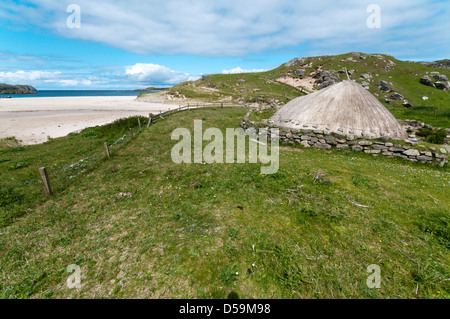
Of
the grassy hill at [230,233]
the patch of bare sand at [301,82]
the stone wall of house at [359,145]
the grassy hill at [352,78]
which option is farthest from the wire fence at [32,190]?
the patch of bare sand at [301,82]

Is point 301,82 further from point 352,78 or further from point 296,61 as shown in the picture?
point 296,61

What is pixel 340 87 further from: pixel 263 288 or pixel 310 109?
pixel 263 288

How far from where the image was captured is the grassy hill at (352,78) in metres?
39.0

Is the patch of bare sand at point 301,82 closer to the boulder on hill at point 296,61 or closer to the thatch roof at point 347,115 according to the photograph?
the boulder on hill at point 296,61

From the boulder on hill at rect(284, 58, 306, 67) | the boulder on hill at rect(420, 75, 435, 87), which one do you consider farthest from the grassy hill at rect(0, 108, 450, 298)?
the boulder on hill at rect(284, 58, 306, 67)

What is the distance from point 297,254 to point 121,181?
369 inches

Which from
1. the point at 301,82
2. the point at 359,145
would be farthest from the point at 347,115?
the point at 301,82

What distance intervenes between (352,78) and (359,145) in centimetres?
5631

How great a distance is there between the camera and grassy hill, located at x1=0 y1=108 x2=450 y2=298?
14.8 feet

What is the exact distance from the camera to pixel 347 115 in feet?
50.4

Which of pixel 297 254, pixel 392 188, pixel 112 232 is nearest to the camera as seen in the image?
pixel 297 254

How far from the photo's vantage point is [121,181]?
32.4 feet

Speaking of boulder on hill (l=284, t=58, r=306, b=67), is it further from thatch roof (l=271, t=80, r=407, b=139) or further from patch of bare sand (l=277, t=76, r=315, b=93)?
thatch roof (l=271, t=80, r=407, b=139)
